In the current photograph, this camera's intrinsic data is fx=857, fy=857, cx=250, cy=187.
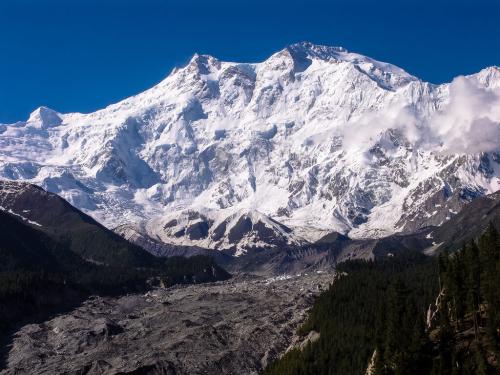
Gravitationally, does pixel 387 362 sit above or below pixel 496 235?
below

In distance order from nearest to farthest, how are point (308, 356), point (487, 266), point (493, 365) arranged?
point (493, 365), point (487, 266), point (308, 356)

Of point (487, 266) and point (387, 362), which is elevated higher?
point (487, 266)

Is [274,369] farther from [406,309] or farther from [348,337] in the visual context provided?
[406,309]

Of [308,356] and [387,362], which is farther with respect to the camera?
[308,356]

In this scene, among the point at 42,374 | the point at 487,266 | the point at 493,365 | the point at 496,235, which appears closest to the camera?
the point at 493,365

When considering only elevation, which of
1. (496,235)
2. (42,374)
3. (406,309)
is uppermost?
(496,235)

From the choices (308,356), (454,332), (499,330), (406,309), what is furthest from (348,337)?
(499,330)

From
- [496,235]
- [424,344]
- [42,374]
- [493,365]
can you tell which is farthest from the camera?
[42,374]

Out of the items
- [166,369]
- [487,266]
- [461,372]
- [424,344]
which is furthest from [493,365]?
[166,369]

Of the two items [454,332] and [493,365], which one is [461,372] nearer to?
[493,365]
